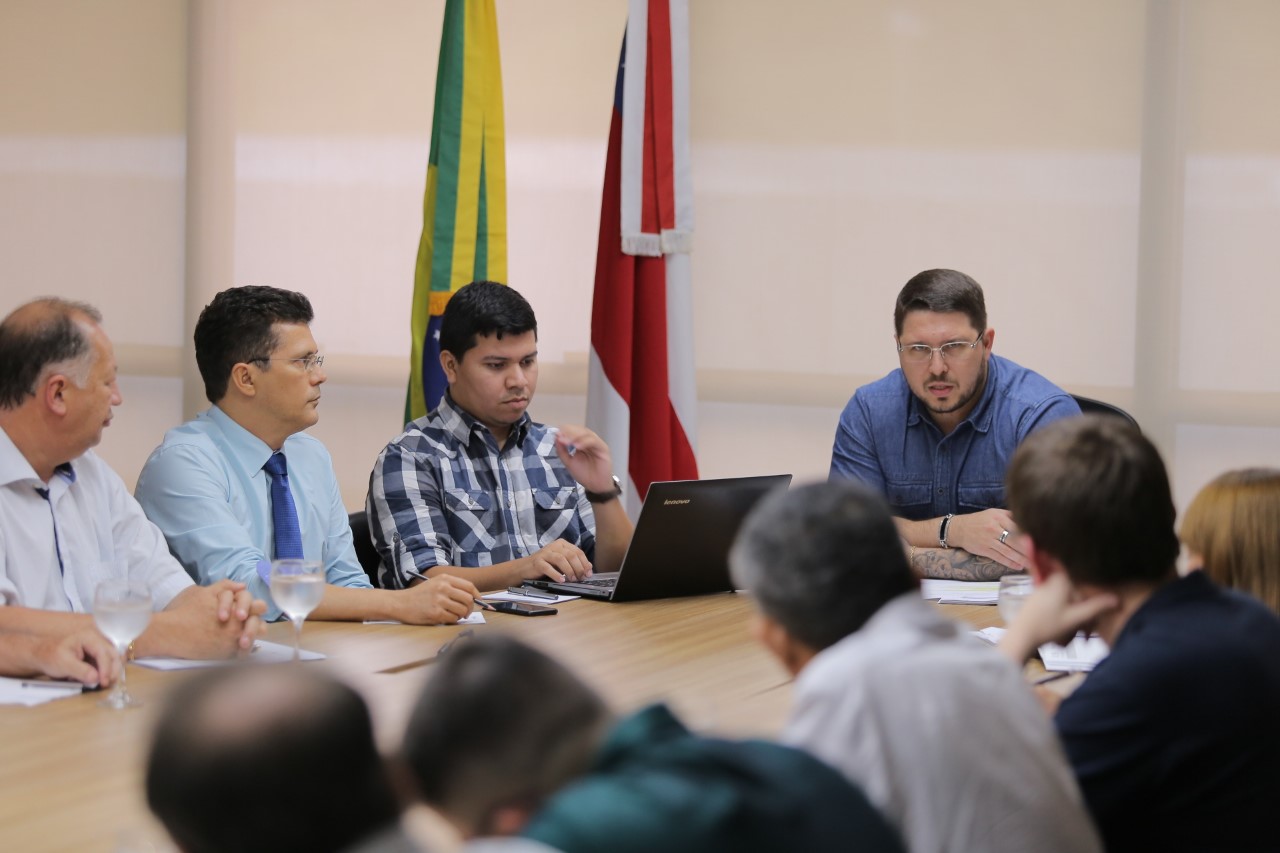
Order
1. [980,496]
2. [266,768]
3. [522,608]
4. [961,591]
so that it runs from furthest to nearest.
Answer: [980,496] < [961,591] < [522,608] < [266,768]

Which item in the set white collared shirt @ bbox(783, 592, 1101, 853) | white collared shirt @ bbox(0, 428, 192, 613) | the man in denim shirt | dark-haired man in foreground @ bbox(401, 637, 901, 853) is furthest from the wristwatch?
dark-haired man in foreground @ bbox(401, 637, 901, 853)

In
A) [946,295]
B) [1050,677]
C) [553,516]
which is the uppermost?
[946,295]

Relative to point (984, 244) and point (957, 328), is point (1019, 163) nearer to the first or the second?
point (984, 244)

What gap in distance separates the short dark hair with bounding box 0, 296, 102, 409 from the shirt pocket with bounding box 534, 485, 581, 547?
1391mm

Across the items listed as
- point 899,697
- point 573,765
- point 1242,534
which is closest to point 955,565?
point 1242,534

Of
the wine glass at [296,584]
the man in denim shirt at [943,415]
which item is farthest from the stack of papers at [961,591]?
the wine glass at [296,584]

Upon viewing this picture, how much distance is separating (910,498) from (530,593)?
1.14 meters

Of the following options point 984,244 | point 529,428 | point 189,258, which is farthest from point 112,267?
point 984,244

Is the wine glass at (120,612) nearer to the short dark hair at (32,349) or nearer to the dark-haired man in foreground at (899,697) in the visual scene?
the short dark hair at (32,349)

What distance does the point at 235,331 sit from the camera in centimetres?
309

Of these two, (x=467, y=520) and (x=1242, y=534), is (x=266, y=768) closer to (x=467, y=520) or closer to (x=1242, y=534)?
(x=1242, y=534)

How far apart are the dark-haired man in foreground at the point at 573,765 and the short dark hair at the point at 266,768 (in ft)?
0.21

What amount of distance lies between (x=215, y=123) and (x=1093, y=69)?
3829 mm

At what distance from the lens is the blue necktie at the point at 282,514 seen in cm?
309
